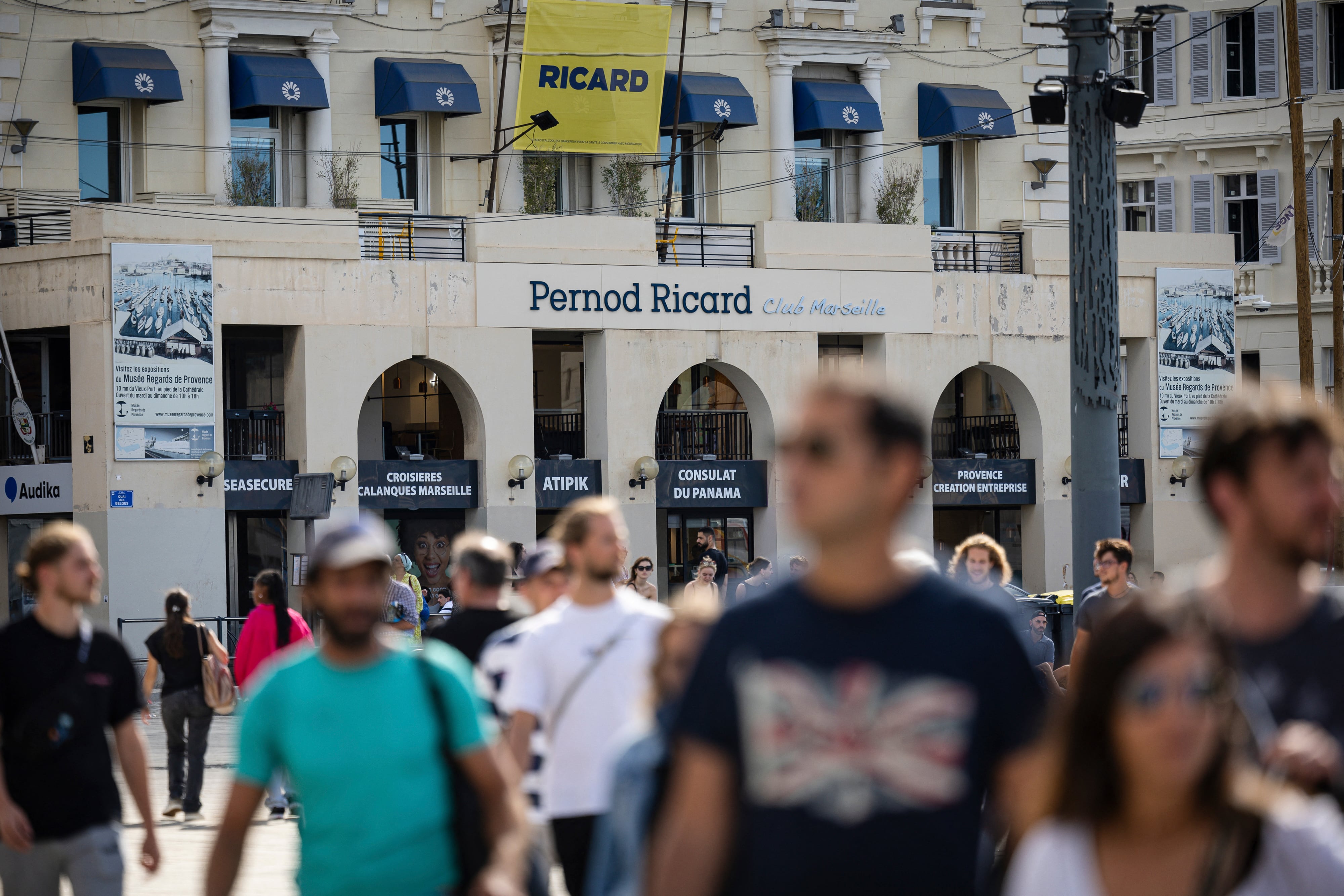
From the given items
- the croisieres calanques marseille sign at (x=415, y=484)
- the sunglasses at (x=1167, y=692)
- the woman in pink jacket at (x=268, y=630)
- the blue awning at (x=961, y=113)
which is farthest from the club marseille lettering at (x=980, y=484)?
the sunglasses at (x=1167, y=692)

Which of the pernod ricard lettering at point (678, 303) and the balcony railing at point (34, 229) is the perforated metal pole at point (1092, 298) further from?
the balcony railing at point (34, 229)

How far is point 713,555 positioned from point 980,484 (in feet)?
35.4

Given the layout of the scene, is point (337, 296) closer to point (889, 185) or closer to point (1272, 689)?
point (889, 185)

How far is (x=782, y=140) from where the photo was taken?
36125 mm

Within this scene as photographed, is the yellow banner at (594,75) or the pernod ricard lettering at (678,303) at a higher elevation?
the yellow banner at (594,75)

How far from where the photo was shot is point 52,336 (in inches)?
1296

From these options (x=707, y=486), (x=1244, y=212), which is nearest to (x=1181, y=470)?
(x=1244, y=212)

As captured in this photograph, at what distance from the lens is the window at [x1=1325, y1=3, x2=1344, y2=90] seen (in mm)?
42562

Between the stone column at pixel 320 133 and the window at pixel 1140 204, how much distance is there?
61.2 feet

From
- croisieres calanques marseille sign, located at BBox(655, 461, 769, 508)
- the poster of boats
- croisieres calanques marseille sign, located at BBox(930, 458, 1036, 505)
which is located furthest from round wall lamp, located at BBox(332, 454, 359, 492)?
croisieres calanques marseille sign, located at BBox(930, 458, 1036, 505)

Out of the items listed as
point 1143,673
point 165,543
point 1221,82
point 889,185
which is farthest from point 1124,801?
point 1221,82

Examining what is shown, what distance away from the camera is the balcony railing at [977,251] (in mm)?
37031

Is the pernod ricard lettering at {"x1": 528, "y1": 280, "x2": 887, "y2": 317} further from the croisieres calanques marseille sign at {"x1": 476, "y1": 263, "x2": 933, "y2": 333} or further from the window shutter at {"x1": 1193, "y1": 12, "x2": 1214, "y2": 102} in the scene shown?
the window shutter at {"x1": 1193, "y1": 12, "x2": 1214, "y2": 102}

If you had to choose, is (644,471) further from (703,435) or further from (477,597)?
(477,597)
